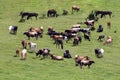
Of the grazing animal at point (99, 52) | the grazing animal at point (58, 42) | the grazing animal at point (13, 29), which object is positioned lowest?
the grazing animal at point (99, 52)

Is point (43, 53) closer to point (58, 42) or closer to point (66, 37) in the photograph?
point (58, 42)

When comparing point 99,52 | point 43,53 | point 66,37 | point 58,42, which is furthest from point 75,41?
point 43,53

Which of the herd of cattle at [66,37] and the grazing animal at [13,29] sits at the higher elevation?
the grazing animal at [13,29]

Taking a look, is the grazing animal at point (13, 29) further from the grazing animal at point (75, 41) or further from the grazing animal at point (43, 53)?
the grazing animal at point (43, 53)

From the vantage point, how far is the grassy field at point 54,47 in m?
34.4

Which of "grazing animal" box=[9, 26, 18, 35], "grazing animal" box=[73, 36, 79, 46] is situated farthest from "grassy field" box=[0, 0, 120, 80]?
"grazing animal" box=[9, 26, 18, 35]

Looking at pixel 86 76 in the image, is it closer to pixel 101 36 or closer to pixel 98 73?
pixel 98 73

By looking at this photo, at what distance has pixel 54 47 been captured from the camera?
43.8 meters

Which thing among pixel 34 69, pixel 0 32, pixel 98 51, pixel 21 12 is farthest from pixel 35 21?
pixel 34 69

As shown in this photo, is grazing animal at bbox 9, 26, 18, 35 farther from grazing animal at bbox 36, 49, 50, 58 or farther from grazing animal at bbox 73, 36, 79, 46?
grazing animal at bbox 36, 49, 50, 58

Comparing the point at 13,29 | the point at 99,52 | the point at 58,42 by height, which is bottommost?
the point at 99,52

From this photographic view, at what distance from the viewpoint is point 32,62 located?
37.2m

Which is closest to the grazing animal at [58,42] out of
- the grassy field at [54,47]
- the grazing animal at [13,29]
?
the grassy field at [54,47]

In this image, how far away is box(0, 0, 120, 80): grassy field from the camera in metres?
34.4
